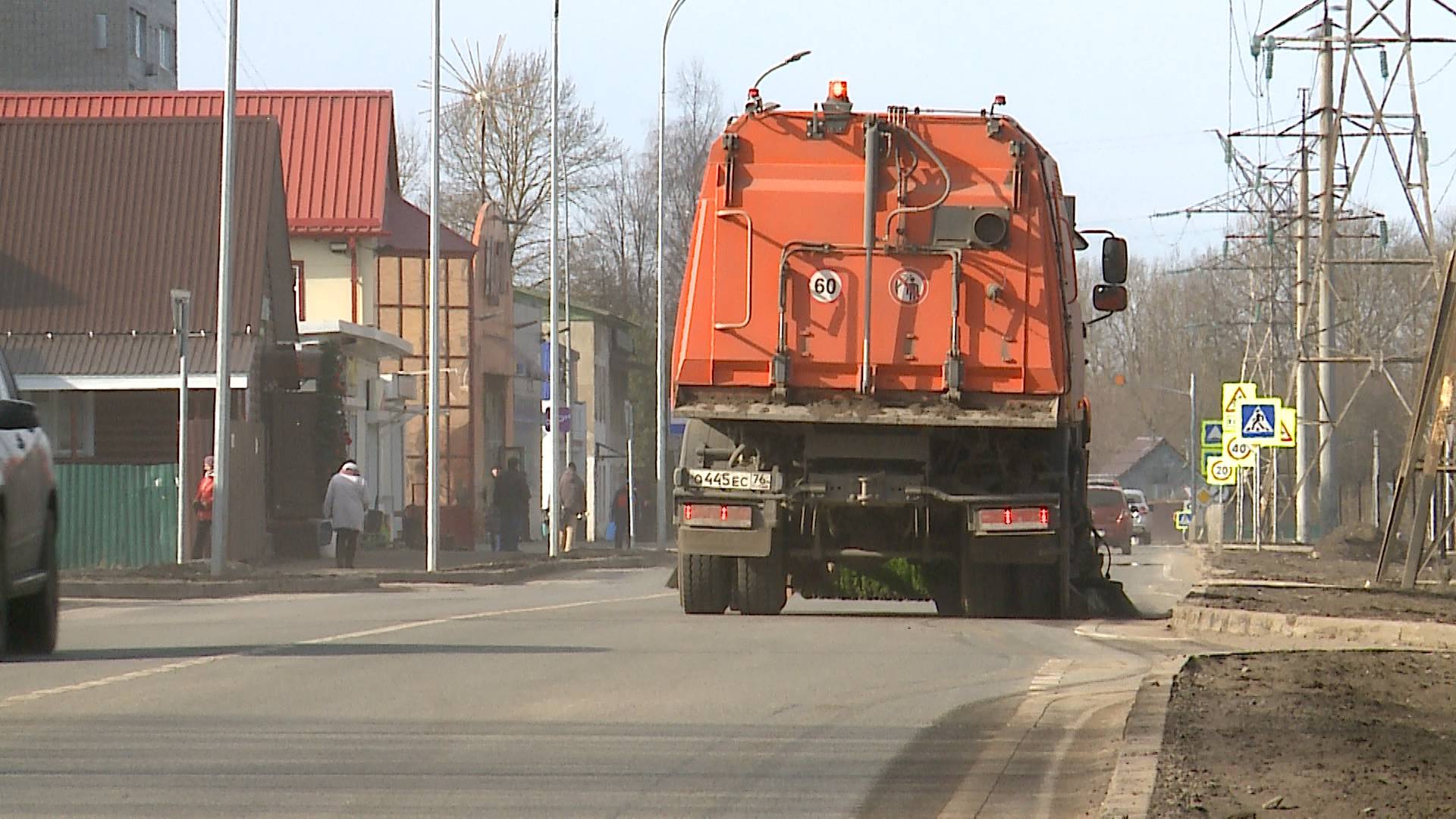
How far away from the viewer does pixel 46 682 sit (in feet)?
37.9

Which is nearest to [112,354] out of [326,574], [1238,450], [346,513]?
[346,513]

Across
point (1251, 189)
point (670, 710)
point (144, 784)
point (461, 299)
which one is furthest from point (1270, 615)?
point (1251, 189)

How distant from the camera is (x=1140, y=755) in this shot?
8195 mm

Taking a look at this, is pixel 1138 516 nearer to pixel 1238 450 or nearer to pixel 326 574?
pixel 1238 450

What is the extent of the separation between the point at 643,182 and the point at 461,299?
3477 cm

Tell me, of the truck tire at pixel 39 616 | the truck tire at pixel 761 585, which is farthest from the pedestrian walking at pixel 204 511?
the truck tire at pixel 39 616

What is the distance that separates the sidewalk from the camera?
24.9 m

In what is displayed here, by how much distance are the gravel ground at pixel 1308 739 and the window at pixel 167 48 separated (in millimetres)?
80415

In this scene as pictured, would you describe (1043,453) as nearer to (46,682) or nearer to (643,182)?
(46,682)

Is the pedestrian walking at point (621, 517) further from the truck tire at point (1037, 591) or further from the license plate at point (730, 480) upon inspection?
the license plate at point (730, 480)

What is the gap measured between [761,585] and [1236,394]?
21.5 m

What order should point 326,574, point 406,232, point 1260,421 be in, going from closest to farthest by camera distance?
1. point 326,574
2. point 1260,421
3. point 406,232

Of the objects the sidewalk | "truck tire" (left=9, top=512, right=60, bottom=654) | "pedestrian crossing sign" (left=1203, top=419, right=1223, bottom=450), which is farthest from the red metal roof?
"truck tire" (left=9, top=512, right=60, bottom=654)

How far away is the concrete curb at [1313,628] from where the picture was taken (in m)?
15.3
